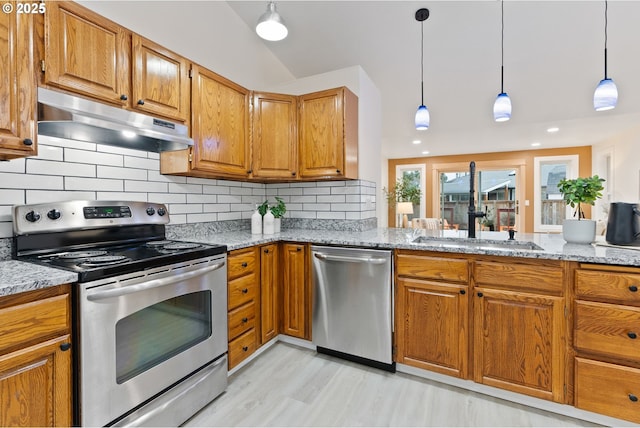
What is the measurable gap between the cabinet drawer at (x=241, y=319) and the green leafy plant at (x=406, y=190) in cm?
634

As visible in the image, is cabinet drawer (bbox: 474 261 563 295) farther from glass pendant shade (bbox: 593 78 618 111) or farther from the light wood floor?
glass pendant shade (bbox: 593 78 618 111)

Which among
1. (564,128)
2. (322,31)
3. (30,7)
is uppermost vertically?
(322,31)

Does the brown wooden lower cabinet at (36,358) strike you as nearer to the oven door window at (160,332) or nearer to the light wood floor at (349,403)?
the oven door window at (160,332)

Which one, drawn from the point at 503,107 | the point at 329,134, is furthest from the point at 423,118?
the point at 329,134

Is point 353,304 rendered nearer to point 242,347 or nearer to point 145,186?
point 242,347

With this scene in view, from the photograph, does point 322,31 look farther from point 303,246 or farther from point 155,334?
point 155,334

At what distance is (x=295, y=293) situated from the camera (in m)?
2.37

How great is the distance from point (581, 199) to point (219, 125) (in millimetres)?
2461

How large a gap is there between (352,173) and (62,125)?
1.93 m

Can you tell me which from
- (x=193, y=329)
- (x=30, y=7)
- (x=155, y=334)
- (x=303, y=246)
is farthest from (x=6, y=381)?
(x=303, y=246)

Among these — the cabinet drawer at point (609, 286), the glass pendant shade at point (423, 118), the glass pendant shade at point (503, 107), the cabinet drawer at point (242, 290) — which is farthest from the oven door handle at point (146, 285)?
the glass pendant shade at point (503, 107)

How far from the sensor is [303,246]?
2311 mm

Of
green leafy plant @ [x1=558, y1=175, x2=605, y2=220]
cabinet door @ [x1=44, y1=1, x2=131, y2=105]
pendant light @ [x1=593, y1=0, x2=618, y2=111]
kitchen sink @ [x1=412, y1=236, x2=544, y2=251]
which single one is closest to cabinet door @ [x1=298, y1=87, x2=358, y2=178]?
kitchen sink @ [x1=412, y1=236, x2=544, y2=251]

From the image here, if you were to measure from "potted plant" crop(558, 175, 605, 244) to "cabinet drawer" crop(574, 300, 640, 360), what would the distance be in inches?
19.8
